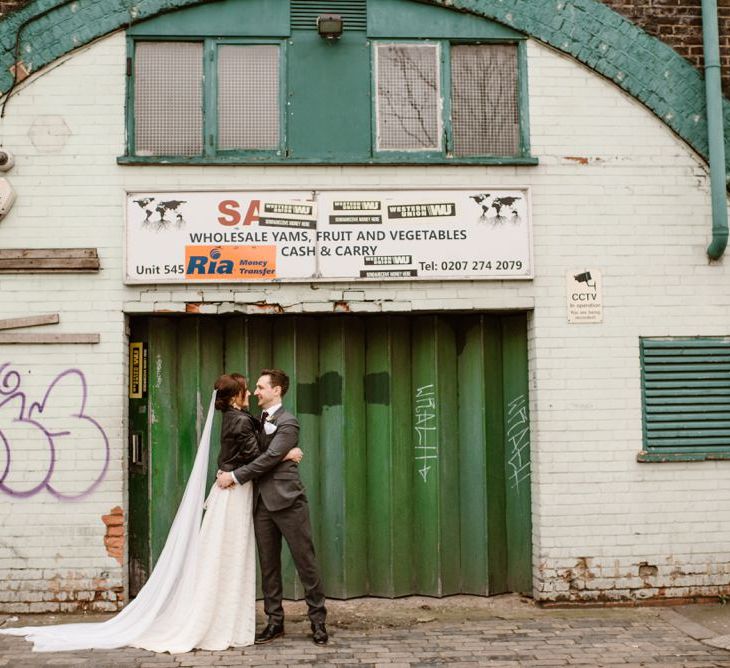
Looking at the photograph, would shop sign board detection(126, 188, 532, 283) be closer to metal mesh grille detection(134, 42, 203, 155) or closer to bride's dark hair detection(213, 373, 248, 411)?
metal mesh grille detection(134, 42, 203, 155)

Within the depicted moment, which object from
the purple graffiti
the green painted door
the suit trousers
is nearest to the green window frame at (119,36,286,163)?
the green painted door

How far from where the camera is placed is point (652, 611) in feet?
21.8

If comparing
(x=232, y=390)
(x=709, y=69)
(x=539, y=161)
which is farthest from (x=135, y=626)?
(x=709, y=69)

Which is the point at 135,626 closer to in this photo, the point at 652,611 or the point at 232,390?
the point at 232,390

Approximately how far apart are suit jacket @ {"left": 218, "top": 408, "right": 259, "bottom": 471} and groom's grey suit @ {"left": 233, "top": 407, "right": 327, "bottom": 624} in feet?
0.25

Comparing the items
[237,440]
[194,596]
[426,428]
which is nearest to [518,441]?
[426,428]

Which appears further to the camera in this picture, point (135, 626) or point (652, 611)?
point (652, 611)

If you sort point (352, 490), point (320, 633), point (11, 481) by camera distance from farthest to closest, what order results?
point (352, 490)
point (11, 481)
point (320, 633)

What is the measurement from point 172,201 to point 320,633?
11.7 ft

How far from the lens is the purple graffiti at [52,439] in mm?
6562

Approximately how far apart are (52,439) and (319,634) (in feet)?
8.73

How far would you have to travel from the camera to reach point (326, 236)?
22.1ft

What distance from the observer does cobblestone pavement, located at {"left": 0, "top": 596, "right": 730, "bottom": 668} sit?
5.49m

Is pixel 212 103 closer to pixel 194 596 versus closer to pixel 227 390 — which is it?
pixel 227 390
